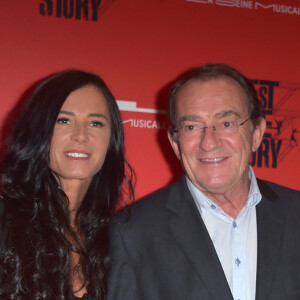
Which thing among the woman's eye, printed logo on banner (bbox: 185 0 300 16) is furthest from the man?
printed logo on banner (bbox: 185 0 300 16)

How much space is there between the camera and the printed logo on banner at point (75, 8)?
11.0 feet

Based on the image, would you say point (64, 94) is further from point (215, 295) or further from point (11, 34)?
point (215, 295)

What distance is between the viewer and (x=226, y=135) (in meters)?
2.48

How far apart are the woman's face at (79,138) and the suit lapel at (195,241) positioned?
1.56 feet

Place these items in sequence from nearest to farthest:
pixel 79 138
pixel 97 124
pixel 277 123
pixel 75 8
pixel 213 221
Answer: pixel 213 221 → pixel 79 138 → pixel 97 124 → pixel 75 8 → pixel 277 123

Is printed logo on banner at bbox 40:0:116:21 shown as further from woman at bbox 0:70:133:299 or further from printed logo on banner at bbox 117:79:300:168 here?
printed logo on banner at bbox 117:79:300:168

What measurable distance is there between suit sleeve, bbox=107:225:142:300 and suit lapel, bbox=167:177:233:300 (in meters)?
0.25

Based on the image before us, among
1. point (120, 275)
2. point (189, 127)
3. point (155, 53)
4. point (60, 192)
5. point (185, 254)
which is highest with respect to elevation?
point (155, 53)

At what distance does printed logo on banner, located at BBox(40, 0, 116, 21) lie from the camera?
335 centimetres

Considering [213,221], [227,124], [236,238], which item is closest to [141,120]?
[227,124]

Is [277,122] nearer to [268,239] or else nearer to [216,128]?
[216,128]

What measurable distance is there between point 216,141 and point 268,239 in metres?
0.52

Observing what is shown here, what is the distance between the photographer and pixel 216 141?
8.08 ft

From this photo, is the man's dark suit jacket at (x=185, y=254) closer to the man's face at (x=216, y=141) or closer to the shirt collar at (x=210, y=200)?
the shirt collar at (x=210, y=200)
